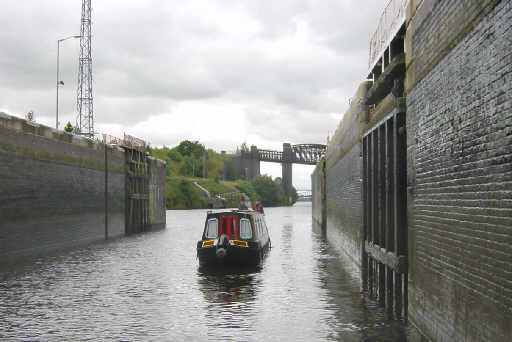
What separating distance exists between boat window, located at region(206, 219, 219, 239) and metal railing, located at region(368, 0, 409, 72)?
869 centimetres

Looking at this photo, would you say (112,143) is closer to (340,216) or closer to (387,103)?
(340,216)

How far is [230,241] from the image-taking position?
2325cm

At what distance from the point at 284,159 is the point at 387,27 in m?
130

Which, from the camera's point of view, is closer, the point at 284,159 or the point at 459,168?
the point at 459,168

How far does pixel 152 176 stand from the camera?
53.7 metres

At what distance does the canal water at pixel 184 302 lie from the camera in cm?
1255

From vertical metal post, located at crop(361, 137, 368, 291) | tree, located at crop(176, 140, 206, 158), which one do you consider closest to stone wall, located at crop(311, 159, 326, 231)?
vertical metal post, located at crop(361, 137, 368, 291)

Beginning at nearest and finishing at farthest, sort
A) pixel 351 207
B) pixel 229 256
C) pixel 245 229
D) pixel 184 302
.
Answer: pixel 184 302 < pixel 229 256 < pixel 245 229 < pixel 351 207

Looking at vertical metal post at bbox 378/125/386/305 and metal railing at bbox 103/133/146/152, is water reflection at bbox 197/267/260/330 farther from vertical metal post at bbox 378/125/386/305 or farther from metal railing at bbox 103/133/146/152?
metal railing at bbox 103/133/146/152

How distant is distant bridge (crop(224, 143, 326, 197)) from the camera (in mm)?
146500

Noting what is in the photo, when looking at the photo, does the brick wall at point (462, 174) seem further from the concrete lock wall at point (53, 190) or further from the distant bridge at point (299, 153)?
the distant bridge at point (299, 153)

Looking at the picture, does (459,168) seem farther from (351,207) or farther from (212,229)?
(212,229)

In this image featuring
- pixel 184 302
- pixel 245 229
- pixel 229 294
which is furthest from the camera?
pixel 245 229

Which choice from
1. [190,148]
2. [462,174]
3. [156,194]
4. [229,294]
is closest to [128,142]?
[156,194]
